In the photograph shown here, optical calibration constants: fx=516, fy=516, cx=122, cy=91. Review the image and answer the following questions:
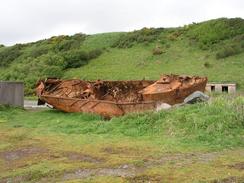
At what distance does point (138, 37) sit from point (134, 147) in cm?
2889

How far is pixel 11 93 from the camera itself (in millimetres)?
21750

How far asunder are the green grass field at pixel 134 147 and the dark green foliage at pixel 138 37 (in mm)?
22778

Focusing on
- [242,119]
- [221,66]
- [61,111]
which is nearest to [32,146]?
[242,119]

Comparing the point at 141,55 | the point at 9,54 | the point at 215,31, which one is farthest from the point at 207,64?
the point at 9,54

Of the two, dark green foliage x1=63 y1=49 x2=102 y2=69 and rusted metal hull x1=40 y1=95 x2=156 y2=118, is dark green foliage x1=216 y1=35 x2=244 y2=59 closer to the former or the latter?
dark green foliage x1=63 y1=49 x2=102 y2=69

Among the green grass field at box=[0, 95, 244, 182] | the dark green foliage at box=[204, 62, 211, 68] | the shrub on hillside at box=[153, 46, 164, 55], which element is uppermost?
the shrub on hillside at box=[153, 46, 164, 55]

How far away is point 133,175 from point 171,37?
30.7m

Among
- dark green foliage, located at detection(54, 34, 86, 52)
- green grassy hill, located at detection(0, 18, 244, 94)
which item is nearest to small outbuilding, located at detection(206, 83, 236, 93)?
green grassy hill, located at detection(0, 18, 244, 94)

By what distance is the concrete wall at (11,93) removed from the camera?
2151cm

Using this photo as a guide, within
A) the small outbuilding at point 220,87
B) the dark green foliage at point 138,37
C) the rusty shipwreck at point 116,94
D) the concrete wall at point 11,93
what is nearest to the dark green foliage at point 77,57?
the dark green foliage at point 138,37

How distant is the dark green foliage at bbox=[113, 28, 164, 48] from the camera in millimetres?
40250

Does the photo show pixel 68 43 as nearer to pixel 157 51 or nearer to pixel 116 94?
pixel 157 51

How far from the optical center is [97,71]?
34.8 m

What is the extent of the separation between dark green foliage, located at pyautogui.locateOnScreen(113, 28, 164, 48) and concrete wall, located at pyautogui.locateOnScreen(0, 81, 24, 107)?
1884cm
